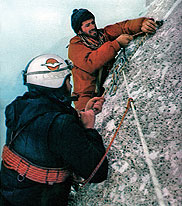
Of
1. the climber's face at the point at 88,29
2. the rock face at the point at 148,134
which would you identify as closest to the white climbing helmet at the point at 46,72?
the rock face at the point at 148,134

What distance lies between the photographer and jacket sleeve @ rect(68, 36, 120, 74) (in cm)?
222

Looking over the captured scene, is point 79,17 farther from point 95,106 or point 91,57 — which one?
point 95,106

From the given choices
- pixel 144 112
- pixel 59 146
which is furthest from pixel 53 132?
pixel 144 112

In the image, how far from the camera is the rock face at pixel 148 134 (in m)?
1.18

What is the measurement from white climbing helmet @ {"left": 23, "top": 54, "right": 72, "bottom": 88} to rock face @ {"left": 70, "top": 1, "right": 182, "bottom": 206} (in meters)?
0.61

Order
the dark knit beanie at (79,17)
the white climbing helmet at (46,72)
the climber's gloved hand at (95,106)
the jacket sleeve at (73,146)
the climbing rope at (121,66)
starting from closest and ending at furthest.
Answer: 1. the jacket sleeve at (73,146)
2. the white climbing helmet at (46,72)
3. the climber's gloved hand at (95,106)
4. the climbing rope at (121,66)
5. the dark knit beanie at (79,17)

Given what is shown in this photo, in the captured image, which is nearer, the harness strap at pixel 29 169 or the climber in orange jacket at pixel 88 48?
the harness strap at pixel 29 169

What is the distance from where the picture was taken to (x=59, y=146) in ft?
3.78

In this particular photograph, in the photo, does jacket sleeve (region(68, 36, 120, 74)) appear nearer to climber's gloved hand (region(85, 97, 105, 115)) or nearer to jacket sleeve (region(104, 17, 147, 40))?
jacket sleeve (region(104, 17, 147, 40))

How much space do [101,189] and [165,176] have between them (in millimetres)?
470

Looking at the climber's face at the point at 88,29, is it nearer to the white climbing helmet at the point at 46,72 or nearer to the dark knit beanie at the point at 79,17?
the dark knit beanie at the point at 79,17

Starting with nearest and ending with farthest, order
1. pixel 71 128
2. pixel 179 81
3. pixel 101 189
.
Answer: pixel 71 128, pixel 101 189, pixel 179 81

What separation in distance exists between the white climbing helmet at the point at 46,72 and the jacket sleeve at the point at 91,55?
80cm

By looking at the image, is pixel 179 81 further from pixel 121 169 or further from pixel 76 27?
pixel 76 27
